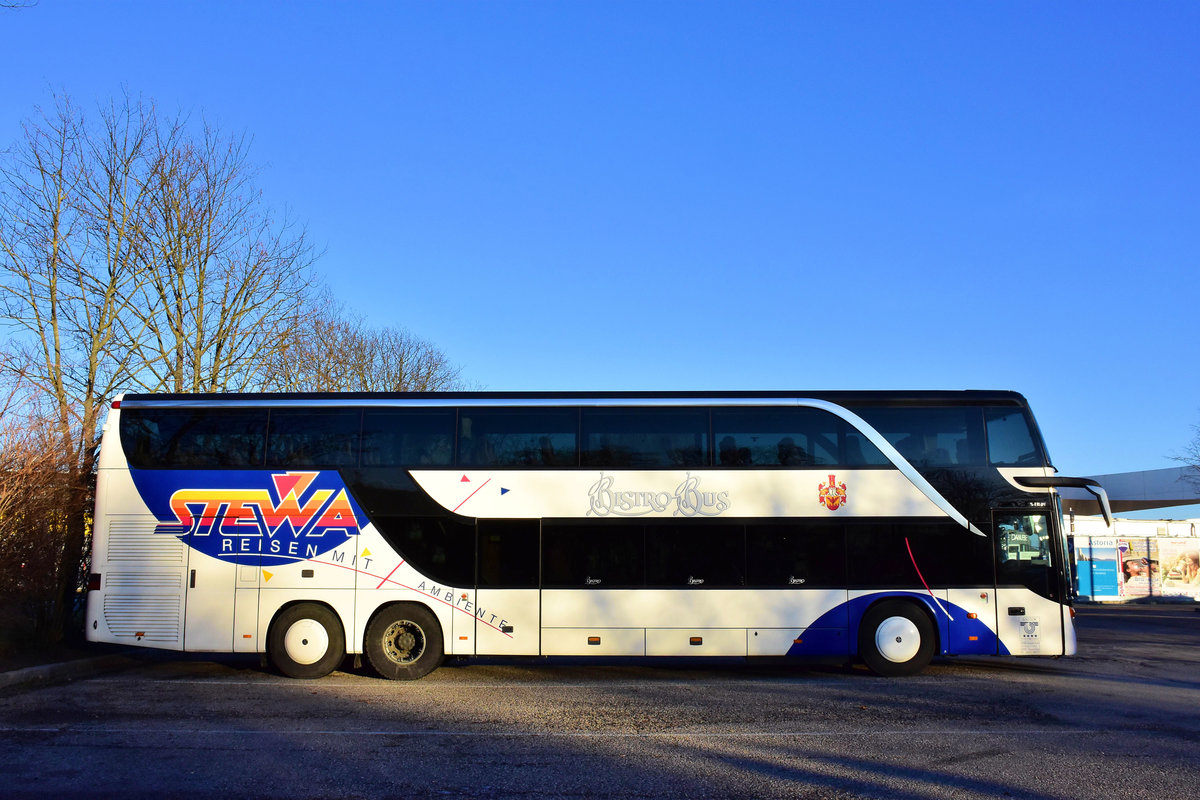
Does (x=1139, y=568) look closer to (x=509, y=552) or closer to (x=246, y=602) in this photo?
(x=509, y=552)

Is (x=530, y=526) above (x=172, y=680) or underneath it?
above

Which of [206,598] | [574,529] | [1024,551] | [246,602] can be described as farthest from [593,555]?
[1024,551]

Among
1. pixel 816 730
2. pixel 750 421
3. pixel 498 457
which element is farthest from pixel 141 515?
pixel 816 730

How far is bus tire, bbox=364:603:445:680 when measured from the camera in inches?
478

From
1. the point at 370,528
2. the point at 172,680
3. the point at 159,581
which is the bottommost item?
the point at 172,680

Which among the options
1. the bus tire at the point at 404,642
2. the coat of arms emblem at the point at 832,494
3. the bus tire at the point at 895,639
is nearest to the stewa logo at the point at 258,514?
the bus tire at the point at 404,642

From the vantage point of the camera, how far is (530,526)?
12.3 m

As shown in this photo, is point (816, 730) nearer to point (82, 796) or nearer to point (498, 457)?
point (498, 457)

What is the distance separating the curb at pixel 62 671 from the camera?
36.1ft

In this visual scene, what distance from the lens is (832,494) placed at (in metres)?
12.4

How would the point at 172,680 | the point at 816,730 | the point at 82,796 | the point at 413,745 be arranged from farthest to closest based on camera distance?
the point at 172,680 → the point at 816,730 → the point at 413,745 → the point at 82,796

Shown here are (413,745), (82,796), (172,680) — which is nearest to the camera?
(82,796)

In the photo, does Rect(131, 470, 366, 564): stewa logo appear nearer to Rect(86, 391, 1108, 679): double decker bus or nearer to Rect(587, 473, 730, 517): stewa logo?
Rect(86, 391, 1108, 679): double decker bus

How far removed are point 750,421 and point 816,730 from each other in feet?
15.6
